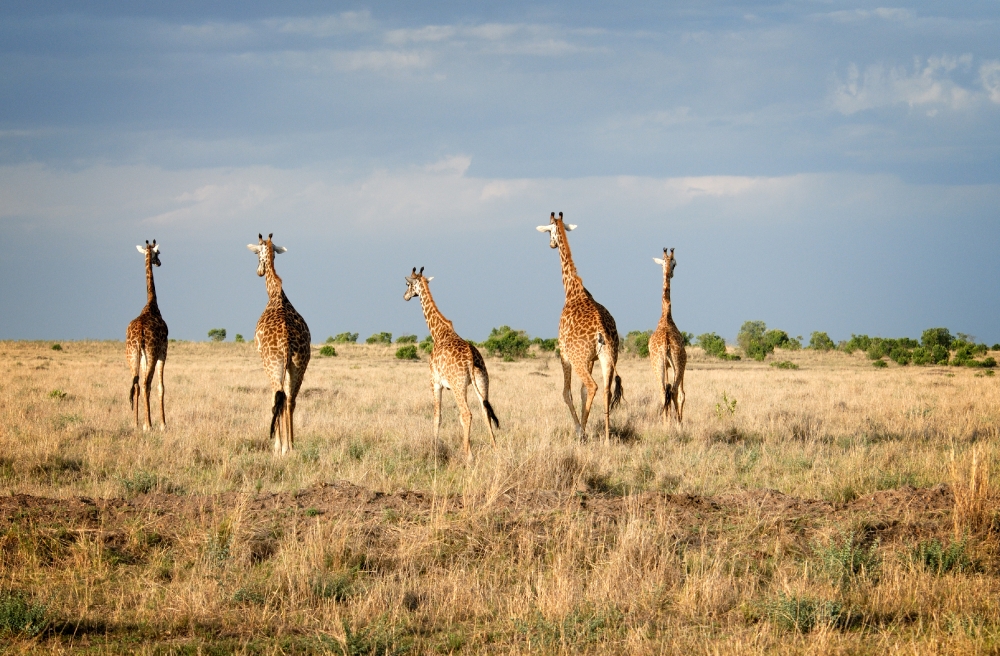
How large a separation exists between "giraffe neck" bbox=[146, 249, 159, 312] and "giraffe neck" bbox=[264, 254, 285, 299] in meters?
3.24

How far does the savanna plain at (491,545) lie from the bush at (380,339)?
156 feet

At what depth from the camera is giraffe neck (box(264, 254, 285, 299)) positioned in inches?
543

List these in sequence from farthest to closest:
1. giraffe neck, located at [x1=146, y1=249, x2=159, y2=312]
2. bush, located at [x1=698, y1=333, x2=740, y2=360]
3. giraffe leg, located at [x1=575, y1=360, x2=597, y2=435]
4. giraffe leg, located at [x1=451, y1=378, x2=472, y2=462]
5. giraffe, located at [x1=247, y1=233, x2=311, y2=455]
A: 1. bush, located at [x1=698, y1=333, x2=740, y2=360]
2. giraffe neck, located at [x1=146, y1=249, x2=159, y2=312]
3. giraffe leg, located at [x1=575, y1=360, x2=597, y2=435]
4. giraffe, located at [x1=247, y1=233, x2=311, y2=455]
5. giraffe leg, located at [x1=451, y1=378, x2=472, y2=462]

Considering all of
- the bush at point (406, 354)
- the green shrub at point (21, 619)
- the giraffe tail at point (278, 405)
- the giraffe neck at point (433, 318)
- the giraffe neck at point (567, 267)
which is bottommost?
the green shrub at point (21, 619)

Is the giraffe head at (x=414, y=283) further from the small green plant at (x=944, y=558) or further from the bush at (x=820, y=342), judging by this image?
the bush at (x=820, y=342)

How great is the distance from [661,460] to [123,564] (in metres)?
7.18

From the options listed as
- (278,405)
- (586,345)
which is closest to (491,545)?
(278,405)

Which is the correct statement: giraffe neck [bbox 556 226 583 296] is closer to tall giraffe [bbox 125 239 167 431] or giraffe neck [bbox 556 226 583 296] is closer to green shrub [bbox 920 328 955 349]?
tall giraffe [bbox 125 239 167 431]

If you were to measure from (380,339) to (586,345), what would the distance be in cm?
4957

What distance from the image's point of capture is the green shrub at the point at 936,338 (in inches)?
2002

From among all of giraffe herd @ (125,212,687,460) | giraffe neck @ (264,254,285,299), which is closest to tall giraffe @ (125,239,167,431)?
giraffe herd @ (125,212,687,460)

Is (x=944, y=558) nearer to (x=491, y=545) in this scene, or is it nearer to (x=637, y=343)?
(x=491, y=545)

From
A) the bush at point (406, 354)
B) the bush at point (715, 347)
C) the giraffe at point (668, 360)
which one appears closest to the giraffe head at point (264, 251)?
the giraffe at point (668, 360)

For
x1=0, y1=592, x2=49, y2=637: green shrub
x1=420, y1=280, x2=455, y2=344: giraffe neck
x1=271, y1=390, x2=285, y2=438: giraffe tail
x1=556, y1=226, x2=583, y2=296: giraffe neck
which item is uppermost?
x1=556, y1=226, x2=583, y2=296: giraffe neck
